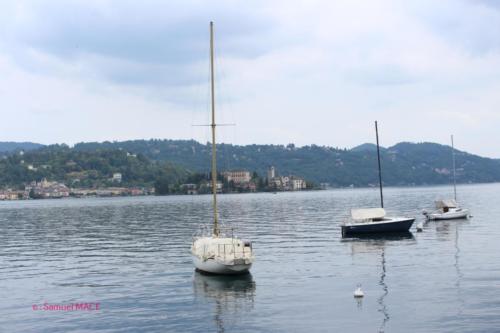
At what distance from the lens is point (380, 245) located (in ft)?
213

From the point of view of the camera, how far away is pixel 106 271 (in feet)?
163

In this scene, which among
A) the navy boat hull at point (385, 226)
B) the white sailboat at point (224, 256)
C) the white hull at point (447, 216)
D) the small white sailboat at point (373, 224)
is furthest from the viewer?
the white hull at point (447, 216)

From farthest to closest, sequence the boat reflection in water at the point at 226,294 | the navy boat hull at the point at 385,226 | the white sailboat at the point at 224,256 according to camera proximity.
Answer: the navy boat hull at the point at 385,226, the white sailboat at the point at 224,256, the boat reflection in water at the point at 226,294

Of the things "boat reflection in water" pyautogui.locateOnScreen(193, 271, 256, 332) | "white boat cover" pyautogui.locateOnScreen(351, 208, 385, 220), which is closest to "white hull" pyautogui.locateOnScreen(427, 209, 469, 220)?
"white boat cover" pyautogui.locateOnScreen(351, 208, 385, 220)

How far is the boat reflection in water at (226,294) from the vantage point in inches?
1281

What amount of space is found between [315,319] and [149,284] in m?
16.0

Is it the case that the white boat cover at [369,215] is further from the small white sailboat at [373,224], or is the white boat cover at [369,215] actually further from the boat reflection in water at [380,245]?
the boat reflection in water at [380,245]

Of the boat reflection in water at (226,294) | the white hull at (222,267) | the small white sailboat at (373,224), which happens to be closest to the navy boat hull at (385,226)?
the small white sailboat at (373,224)

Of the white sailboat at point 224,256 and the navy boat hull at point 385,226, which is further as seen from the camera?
the navy boat hull at point 385,226


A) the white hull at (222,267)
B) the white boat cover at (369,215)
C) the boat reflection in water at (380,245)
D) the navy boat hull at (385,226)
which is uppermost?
the white boat cover at (369,215)

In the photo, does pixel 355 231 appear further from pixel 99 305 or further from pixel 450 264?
pixel 99 305

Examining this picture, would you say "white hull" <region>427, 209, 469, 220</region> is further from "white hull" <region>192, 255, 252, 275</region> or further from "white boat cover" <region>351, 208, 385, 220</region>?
"white hull" <region>192, 255, 252, 275</region>

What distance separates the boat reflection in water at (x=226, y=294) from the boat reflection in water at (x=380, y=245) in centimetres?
708

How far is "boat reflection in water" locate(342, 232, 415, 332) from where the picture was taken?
117 ft
